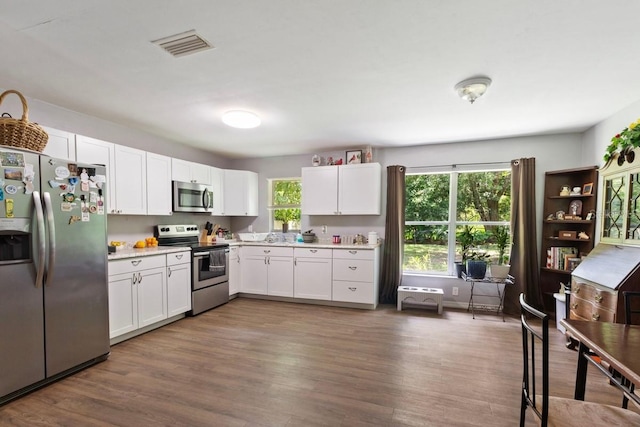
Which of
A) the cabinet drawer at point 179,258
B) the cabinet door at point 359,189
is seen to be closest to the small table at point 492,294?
the cabinet door at point 359,189

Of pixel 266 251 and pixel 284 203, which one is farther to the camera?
pixel 284 203

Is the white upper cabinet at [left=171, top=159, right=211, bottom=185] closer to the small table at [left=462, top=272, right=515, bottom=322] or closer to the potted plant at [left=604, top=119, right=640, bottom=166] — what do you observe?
the small table at [left=462, top=272, right=515, bottom=322]

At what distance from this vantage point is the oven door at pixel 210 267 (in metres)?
3.85

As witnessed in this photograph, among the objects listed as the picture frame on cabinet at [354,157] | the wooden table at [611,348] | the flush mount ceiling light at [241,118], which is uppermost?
the flush mount ceiling light at [241,118]

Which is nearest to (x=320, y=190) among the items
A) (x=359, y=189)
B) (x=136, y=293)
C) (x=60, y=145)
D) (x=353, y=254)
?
(x=359, y=189)

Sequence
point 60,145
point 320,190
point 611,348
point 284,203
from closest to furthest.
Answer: point 611,348
point 60,145
point 320,190
point 284,203

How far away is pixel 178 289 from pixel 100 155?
1.76 meters

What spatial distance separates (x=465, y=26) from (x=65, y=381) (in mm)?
3841

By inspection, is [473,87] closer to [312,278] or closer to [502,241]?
Result: [502,241]

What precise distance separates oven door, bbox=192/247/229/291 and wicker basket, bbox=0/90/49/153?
2002 mm

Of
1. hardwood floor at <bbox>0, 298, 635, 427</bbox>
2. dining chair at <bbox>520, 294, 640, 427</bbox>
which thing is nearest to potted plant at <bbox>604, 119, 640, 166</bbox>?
hardwood floor at <bbox>0, 298, 635, 427</bbox>

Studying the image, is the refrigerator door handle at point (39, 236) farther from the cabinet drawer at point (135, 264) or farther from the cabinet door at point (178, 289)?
the cabinet door at point (178, 289)

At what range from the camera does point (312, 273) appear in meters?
4.36

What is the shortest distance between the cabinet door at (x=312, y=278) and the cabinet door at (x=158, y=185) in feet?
6.61
